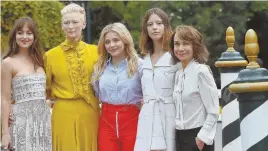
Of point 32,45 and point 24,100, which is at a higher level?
point 32,45

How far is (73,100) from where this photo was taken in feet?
18.9

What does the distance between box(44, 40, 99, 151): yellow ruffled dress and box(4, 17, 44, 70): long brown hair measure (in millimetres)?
105

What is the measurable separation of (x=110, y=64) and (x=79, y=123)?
1.89 feet

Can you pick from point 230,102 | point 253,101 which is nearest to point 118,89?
point 230,102

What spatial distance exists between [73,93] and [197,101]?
4.16 feet

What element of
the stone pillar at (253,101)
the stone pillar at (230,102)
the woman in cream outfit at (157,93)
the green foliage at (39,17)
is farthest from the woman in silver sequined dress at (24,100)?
the green foliage at (39,17)

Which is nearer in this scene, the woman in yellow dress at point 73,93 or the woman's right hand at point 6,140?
the woman's right hand at point 6,140

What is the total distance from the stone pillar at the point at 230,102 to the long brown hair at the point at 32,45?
1634 mm

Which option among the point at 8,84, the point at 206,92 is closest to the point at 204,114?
the point at 206,92

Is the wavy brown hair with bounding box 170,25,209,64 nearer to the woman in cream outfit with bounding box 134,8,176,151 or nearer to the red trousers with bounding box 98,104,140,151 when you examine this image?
the woman in cream outfit with bounding box 134,8,176,151

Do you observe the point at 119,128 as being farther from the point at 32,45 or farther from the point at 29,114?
the point at 32,45

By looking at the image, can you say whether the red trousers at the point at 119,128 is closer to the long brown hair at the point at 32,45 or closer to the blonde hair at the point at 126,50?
the blonde hair at the point at 126,50

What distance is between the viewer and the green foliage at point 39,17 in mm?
11180

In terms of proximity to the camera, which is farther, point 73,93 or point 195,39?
point 73,93
